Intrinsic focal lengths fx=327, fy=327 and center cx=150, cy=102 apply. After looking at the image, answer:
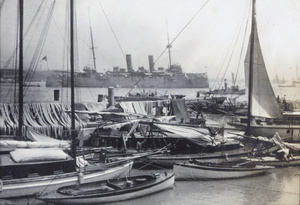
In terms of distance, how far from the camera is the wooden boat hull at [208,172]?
8.02 metres

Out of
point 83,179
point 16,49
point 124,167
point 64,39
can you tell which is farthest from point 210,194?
point 16,49

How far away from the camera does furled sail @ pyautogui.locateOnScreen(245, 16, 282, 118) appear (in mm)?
8508

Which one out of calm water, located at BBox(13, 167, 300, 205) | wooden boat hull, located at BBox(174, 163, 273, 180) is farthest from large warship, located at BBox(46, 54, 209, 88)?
calm water, located at BBox(13, 167, 300, 205)

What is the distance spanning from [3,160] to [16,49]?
2388mm

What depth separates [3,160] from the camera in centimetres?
645

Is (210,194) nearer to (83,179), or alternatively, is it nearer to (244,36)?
(83,179)

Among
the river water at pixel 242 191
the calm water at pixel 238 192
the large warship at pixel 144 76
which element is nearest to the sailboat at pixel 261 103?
the river water at pixel 242 191

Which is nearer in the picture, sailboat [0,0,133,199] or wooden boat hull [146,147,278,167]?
sailboat [0,0,133,199]

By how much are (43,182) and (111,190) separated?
136 cm

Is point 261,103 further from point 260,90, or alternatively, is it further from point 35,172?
point 35,172

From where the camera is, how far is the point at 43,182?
21.2 feet

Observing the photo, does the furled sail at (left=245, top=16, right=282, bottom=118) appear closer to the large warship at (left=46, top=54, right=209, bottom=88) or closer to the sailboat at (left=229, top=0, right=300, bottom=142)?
the sailboat at (left=229, top=0, right=300, bottom=142)

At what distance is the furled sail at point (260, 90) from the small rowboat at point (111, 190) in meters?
3.17

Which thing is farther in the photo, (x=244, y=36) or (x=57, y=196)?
(x=244, y=36)
